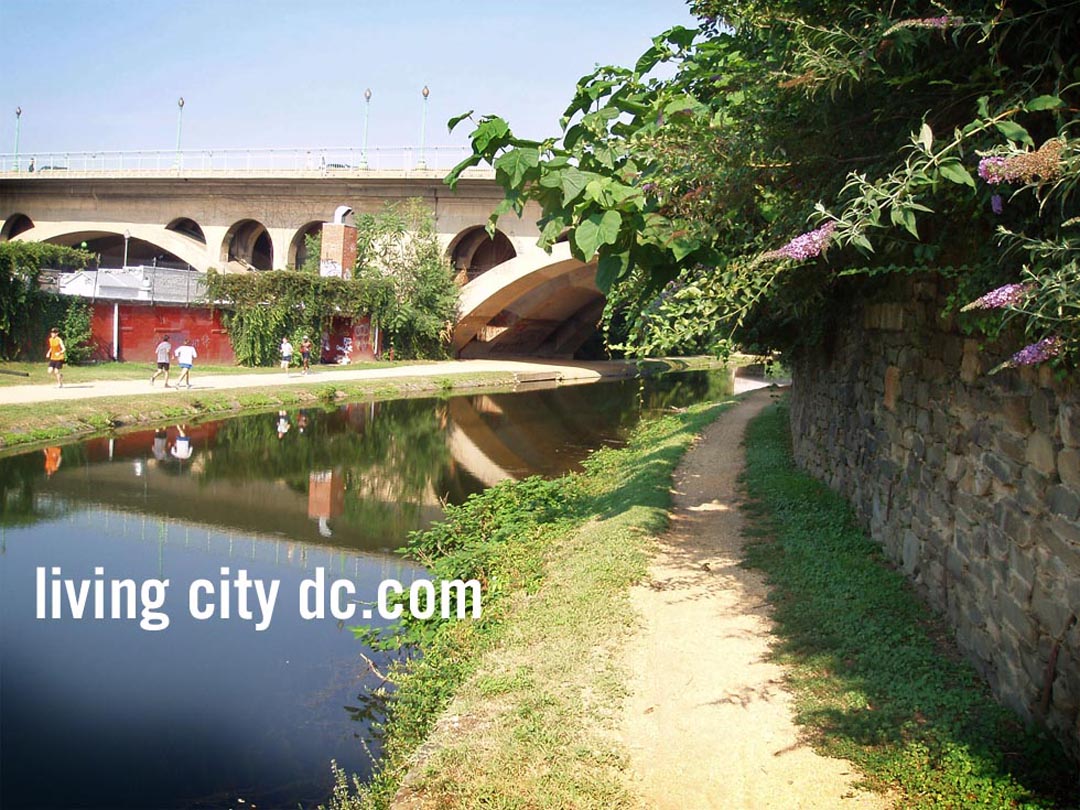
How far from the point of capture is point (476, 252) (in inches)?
1517

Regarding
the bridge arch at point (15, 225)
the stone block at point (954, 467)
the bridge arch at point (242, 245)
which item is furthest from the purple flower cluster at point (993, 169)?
the bridge arch at point (15, 225)

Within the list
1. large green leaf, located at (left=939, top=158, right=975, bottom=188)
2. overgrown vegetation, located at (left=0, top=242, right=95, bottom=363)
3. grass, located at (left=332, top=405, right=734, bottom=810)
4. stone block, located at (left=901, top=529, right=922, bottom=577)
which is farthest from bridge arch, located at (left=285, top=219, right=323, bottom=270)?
large green leaf, located at (left=939, top=158, right=975, bottom=188)

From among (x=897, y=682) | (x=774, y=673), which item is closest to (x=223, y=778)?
(x=774, y=673)

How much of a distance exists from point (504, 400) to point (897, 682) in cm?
2194

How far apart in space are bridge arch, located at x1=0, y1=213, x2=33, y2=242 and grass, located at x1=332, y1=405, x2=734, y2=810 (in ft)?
134

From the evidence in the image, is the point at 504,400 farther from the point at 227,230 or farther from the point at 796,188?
the point at 796,188

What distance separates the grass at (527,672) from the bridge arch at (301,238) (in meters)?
27.7

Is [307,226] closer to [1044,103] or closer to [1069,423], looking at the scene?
[1044,103]

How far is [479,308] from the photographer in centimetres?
3550

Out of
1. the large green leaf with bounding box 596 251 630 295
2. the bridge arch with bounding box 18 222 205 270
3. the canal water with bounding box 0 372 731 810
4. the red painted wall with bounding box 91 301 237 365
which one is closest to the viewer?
the canal water with bounding box 0 372 731 810

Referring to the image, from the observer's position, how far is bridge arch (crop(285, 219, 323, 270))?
3612 centimetres

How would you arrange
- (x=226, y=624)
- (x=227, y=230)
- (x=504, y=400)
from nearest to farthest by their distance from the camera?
(x=226, y=624), (x=504, y=400), (x=227, y=230)

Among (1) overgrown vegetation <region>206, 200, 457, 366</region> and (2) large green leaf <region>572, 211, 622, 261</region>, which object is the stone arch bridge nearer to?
(1) overgrown vegetation <region>206, 200, 457, 366</region>

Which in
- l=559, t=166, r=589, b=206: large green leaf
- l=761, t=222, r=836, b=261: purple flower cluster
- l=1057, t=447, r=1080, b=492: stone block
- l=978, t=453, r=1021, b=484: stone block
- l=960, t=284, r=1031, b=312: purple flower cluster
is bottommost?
l=978, t=453, r=1021, b=484: stone block
